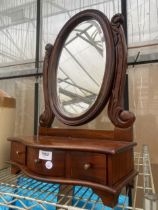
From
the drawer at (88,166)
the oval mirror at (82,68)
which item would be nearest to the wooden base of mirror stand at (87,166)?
the drawer at (88,166)

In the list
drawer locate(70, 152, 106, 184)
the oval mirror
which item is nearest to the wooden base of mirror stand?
drawer locate(70, 152, 106, 184)

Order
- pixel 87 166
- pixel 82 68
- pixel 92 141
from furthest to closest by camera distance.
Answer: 1. pixel 82 68
2. pixel 92 141
3. pixel 87 166

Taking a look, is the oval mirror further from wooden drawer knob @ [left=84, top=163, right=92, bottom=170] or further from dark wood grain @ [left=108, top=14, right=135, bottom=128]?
wooden drawer knob @ [left=84, top=163, right=92, bottom=170]

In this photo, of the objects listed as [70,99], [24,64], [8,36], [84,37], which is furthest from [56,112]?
[8,36]

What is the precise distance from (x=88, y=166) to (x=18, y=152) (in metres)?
0.30

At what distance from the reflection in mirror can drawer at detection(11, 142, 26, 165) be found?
0.80 ft

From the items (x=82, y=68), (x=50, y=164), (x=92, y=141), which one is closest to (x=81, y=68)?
(x=82, y=68)

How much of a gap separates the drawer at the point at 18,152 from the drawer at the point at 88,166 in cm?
22

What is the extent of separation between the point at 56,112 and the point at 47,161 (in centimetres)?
29

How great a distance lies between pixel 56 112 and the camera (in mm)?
864

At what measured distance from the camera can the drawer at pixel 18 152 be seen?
2.27ft

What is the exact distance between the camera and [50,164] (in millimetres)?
603

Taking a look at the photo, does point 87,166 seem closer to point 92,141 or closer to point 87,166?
point 87,166

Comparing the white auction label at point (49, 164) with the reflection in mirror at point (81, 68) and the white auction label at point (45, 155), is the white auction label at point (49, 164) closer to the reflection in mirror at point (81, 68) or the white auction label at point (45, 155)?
the white auction label at point (45, 155)
